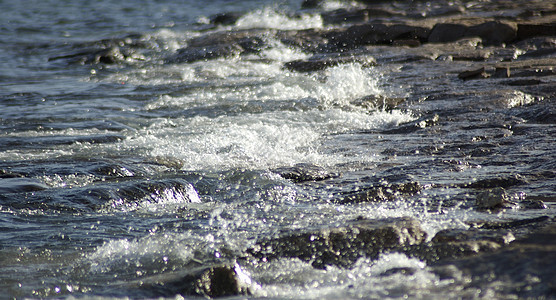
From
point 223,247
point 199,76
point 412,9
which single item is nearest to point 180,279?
point 223,247

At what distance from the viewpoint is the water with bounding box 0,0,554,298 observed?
9.13 feet

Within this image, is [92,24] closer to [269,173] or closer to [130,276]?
[269,173]

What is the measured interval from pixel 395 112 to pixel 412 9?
1215 cm

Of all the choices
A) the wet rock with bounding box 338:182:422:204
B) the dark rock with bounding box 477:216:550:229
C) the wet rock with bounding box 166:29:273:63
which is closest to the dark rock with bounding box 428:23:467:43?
the wet rock with bounding box 166:29:273:63

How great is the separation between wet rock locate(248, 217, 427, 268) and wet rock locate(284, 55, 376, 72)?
308 inches

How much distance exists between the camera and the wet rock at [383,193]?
3.71 metres

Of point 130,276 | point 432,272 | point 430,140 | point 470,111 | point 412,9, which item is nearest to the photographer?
point 432,272

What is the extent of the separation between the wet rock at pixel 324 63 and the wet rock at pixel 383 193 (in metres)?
6.82

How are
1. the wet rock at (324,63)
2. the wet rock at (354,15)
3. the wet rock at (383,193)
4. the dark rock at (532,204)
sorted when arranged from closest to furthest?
the dark rock at (532,204)
the wet rock at (383,193)
the wet rock at (324,63)
the wet rock at (354,15)

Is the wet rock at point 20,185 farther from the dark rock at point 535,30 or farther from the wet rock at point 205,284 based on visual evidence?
the dark rock at point 535,30

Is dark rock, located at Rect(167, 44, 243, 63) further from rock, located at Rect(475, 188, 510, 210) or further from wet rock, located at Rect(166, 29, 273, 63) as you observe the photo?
rock, located at Rect(475, 188, 510, 210)

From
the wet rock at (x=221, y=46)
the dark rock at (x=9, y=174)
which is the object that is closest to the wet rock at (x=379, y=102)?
the dark rock at (x=9, y=174)

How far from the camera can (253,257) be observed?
9.20ft

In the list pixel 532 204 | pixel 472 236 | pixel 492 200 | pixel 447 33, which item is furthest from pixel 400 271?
pixel 447 33
